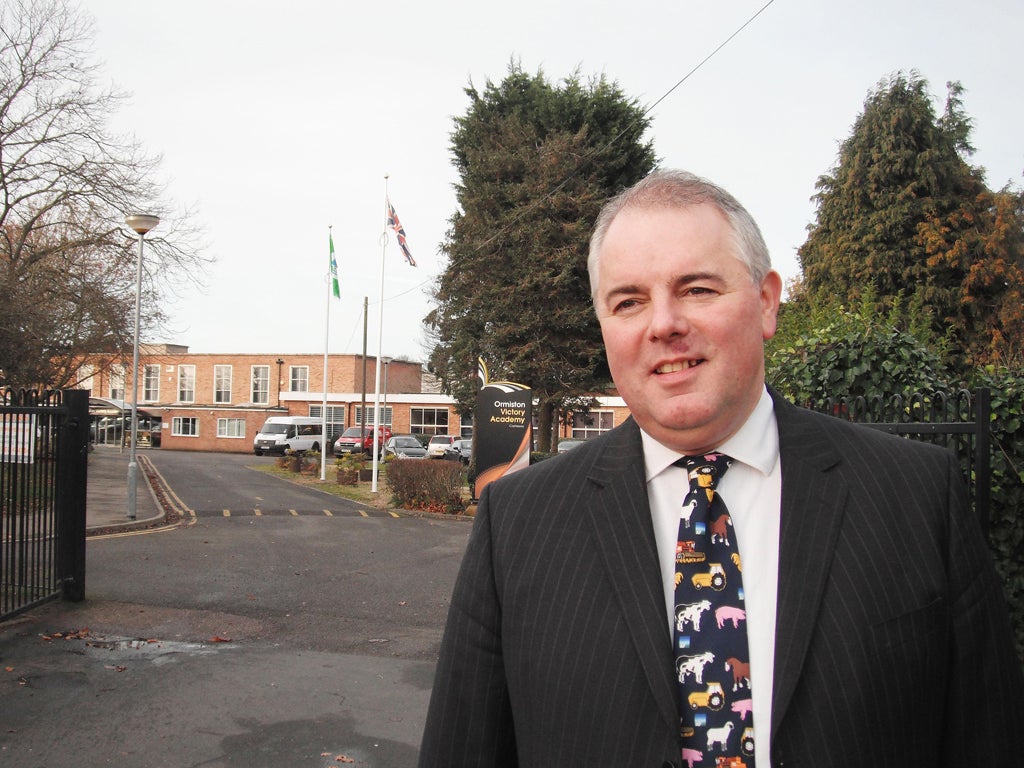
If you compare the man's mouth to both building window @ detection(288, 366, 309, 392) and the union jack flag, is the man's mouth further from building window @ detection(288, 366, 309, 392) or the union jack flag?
building window @ detection(288, 366, 309, 392)

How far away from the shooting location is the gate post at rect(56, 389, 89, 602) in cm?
820

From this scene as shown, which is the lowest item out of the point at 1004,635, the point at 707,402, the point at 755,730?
the point at 755,730

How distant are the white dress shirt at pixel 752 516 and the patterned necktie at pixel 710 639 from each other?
21 mm

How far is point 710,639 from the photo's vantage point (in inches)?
58.7

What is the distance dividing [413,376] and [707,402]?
6820 centimetres

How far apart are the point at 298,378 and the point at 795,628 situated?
6372 centimetres

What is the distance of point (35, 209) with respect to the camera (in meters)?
23.3

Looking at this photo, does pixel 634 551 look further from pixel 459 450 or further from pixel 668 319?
pixel 459 450

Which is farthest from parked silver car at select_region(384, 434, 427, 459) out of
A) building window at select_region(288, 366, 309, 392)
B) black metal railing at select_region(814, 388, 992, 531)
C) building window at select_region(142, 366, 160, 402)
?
building window at select_region(142, 366, 160, 402)

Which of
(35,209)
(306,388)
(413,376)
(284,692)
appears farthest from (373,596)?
(413,376)

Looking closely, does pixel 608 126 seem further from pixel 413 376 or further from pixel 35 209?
pixel 413 376

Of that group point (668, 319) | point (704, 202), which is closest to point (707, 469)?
point (668, 319)

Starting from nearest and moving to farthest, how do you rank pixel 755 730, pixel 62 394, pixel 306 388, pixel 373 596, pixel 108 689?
pixel 755 730
pixel 108 689
pixel 62 394
pixel 373 596
pixel 306 388

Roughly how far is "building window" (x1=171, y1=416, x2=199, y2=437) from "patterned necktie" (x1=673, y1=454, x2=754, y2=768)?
59.5 m
